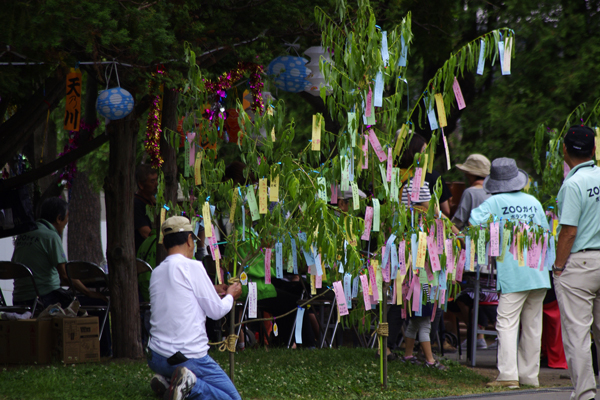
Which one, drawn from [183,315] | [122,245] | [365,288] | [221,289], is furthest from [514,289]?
[122,245]

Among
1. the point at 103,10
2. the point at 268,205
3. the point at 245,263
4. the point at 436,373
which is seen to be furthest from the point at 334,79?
the point at 436,373

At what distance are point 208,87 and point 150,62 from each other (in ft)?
1.85

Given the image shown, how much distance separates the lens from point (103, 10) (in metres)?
6.09

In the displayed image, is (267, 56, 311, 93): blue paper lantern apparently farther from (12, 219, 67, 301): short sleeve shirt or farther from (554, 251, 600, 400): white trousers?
(554, 251, 600, 400): white trousers

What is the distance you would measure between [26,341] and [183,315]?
3303mm

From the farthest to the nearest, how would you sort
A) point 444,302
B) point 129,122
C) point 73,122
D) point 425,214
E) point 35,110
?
point 35,110 < point 73,122 < point 129,122 < point 444,302 < point 425,214

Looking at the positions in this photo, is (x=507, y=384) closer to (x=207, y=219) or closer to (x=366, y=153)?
(x=366, y=153)

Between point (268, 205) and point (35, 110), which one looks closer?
point (268, 205)

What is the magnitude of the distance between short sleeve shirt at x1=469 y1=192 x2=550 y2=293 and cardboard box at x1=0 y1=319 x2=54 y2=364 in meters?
4.21

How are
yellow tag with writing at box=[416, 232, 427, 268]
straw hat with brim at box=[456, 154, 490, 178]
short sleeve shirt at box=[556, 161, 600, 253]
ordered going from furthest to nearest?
straw hat with brim at box=[456, 154, 490, 178] < yellow tag with writing at box=[416, 232, 427, 268] < short sleeve shirt at box=[556, 161, 600, 253]

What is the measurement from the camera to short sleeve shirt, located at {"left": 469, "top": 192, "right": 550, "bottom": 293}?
6469mm

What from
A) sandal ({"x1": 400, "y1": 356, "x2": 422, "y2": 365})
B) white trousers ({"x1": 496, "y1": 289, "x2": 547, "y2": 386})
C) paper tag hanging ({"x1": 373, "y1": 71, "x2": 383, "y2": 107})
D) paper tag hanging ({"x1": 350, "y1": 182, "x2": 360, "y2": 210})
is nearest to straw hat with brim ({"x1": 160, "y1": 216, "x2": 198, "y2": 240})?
paper tag hanging ({"x1": 350, "y1": 182, "x2": 360, "y2": 210})

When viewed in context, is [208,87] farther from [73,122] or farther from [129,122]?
[73,122]

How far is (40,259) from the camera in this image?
333 inches
